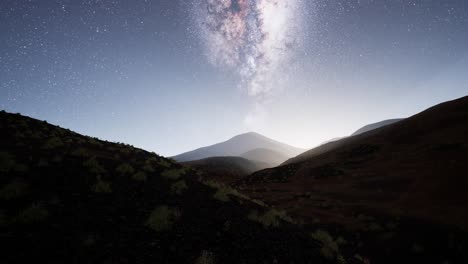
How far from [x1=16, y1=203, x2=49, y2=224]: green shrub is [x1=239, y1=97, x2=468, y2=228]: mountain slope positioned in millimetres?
14930

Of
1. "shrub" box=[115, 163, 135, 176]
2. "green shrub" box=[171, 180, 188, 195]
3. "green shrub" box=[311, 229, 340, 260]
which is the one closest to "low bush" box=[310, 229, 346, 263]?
"green shrub" box=[311, 229, 340, 260]

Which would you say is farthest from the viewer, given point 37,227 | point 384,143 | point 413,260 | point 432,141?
point 384,143

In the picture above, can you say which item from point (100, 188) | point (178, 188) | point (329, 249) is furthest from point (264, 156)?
point (100, 188)

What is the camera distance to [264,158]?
16612 centimetres

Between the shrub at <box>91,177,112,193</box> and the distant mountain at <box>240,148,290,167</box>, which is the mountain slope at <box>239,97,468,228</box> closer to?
the shrub at <box>91,177,112,193</box>

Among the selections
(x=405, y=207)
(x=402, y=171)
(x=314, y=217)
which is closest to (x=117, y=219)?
(x=314, y=217)

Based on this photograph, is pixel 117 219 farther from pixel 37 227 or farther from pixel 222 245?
pixel 222 245

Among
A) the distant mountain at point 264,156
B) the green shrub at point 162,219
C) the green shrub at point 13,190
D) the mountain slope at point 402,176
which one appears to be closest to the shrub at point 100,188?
the green shrub at point 13,190

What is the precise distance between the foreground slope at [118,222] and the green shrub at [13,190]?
21 mm

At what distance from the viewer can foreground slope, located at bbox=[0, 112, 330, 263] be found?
4.88m

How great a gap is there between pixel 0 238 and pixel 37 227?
0.72 meters

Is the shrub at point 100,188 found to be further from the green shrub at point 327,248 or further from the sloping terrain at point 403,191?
the sloping terrain at point 403,191

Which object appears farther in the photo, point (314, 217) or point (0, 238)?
point (314, 217)

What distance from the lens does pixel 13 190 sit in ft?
21.0
